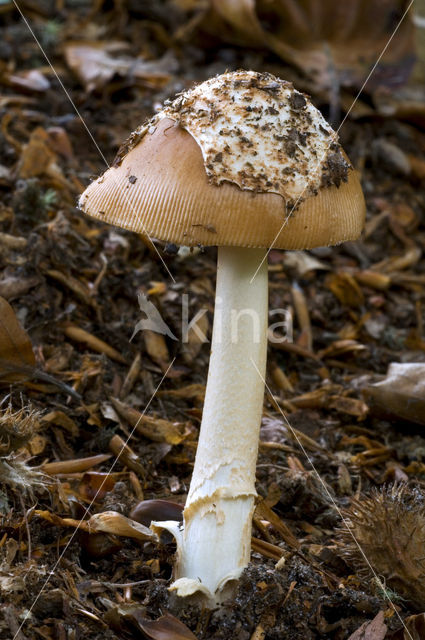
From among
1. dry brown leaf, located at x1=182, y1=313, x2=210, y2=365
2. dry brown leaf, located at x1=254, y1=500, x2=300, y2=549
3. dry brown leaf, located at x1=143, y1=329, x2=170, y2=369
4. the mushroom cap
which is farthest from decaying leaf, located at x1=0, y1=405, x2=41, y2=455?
dry brown leaf, located at x1=182, y1=313, x2=210, y2=365

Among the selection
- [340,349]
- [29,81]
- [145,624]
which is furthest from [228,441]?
[29,81]

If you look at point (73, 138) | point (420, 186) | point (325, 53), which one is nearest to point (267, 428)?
point (73, 138)

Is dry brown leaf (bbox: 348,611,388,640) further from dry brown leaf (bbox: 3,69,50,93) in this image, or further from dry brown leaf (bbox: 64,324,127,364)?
dry brown leaf (bbox: 3,69,50,93)

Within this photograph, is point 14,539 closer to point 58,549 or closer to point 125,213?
point 58,549

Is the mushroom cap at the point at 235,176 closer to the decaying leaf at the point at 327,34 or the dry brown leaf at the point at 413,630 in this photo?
the dry brown leaf at the point at 413,630

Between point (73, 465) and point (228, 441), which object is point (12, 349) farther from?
point (228, 441)

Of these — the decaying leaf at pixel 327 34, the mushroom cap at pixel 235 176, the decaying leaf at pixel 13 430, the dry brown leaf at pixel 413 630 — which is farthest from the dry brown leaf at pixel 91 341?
the decaying leaf at pixel 327 34
